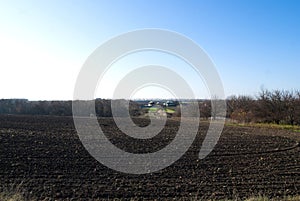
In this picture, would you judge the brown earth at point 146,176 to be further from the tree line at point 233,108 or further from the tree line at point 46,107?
the tree line at point 46,107

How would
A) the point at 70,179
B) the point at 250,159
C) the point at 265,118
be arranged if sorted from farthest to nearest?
the point at 265,118 < the point at 250,159 < the point at 70,179

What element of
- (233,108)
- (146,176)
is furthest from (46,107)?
(146,176)

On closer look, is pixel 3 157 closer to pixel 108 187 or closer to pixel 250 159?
pixel 108 187

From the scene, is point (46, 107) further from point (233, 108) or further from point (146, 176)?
point (146, 176)

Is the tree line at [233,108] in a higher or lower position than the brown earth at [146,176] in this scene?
higher

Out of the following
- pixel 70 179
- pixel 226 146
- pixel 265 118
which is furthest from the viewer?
pixel 265 118

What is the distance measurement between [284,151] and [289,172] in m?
6.32

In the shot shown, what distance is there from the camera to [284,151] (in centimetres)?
1811

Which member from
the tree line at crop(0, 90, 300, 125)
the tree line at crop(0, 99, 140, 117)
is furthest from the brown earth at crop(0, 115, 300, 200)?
the tree line at crop(0, 99, 140, 117)

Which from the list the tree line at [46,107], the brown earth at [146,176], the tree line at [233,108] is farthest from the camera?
the tree line at [46,107]

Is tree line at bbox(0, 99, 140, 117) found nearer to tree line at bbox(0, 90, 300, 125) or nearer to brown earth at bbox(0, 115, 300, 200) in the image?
tree line at bbox(0, 90, 300, 125)

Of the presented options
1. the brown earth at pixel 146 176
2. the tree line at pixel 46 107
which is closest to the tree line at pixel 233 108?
the tree line at pixel 46 107

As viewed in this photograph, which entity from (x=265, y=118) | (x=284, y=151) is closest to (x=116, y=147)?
(x=284, y=151)

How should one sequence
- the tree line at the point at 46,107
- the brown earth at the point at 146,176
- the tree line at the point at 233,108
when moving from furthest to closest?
the tree line at the point at 46,107, the tree line at the point at 233,108, the brown earth at the point at 146,176
